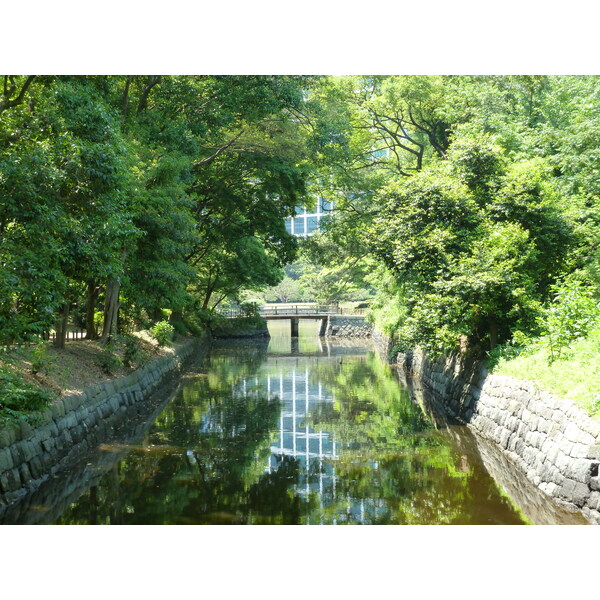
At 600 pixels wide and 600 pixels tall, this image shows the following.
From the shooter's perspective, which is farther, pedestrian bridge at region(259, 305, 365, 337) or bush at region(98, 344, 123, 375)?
pedestrian bridge at region(259, 305, 365, 337)

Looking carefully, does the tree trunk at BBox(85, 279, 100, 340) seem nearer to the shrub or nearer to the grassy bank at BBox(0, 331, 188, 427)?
the grassy bank at BBox(0, 331, 188, 427)

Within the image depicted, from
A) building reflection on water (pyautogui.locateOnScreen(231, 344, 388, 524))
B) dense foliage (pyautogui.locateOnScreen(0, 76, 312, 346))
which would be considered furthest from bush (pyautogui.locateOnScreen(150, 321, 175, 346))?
building reflection on water (pyautogui.locateOnScreen(231, 344, 388, 524))

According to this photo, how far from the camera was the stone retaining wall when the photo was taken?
4000 centimetres

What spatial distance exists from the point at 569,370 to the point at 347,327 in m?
32.6

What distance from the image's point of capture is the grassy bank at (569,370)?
7.01 meters

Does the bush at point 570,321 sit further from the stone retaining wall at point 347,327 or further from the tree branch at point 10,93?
the stone retaining wall at point 347,327

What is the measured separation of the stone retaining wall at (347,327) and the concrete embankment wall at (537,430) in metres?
26.2

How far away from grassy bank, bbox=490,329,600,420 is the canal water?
144cm

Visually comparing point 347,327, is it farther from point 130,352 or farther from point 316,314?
point 130,352

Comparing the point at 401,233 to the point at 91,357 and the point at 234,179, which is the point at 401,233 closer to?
the point at 91,357

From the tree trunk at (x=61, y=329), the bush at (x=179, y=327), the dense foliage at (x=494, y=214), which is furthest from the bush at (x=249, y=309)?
the tree trunk at (x=61, y=329)

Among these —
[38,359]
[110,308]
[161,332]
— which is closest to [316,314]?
[161,332]
